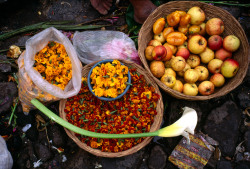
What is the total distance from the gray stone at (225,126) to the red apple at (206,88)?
0.46m

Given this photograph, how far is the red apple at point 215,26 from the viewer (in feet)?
7.64

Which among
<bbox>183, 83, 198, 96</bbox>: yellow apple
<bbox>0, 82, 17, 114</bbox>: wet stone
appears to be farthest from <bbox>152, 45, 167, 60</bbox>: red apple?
<bbox>0, 82, 17, 114</bbox>: wet stone

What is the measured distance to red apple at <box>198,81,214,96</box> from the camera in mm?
2246

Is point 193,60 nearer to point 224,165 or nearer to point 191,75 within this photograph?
point 191,75

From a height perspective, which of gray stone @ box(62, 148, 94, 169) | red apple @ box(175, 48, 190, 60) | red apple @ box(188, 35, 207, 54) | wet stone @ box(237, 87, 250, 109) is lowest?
gray stone @ box(62, 148, 94, 169)

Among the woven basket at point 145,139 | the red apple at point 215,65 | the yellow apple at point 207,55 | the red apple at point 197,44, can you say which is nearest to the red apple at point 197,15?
the red apple at point 197,44

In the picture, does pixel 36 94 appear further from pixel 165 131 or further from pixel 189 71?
pixel 189 71

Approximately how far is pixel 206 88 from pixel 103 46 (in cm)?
141

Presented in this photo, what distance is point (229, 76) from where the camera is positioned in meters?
2.29

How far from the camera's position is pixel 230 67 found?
2213mm

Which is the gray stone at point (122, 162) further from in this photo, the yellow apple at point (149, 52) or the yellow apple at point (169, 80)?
the yellow apple at point (149, 52)

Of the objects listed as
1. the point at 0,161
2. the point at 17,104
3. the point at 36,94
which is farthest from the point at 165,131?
the point at 17,104

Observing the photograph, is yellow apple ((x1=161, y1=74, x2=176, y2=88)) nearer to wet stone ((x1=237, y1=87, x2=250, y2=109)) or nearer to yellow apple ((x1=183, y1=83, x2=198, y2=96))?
yellow apple ((x1=183, y1=83, x2=198, y2=96))

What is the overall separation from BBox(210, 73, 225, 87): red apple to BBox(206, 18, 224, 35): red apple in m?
0.54
